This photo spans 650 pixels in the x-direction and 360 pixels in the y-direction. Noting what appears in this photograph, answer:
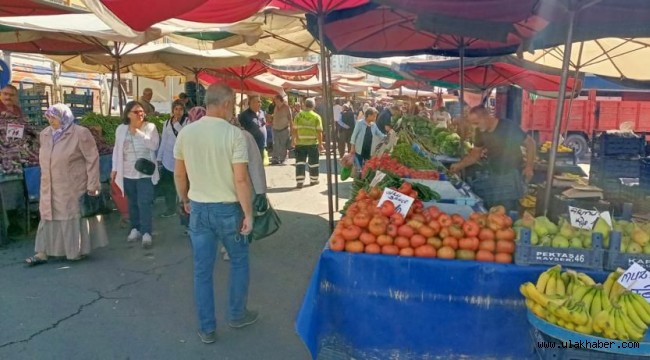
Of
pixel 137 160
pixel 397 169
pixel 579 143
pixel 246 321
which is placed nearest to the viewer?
pixel 246 321

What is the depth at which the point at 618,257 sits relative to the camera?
293 centimetres

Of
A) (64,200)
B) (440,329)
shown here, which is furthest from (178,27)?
(440,329)

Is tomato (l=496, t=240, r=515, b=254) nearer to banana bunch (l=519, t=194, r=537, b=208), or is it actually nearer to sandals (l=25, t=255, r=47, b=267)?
banana bunch (l=519, t=194, r=537, b=208)

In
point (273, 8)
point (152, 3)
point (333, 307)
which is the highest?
point (273, 8)

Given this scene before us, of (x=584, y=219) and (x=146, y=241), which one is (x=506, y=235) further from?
(x=146, y=241)

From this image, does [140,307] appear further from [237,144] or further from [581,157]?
[581,157]

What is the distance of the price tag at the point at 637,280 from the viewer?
2.62 m

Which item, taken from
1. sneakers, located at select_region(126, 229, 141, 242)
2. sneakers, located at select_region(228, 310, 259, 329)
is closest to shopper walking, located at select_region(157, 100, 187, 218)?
sneakers, located at select_region(126, 229, 141, 242)

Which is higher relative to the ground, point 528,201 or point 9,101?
point 9,101

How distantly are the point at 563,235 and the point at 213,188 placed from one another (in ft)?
7.92

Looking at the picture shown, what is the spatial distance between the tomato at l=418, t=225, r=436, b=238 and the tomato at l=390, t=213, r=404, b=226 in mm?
148

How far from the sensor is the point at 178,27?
21.5 feet

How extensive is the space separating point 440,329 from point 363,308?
0.49 m

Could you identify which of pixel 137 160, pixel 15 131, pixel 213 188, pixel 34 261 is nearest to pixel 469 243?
pixel 213 188
